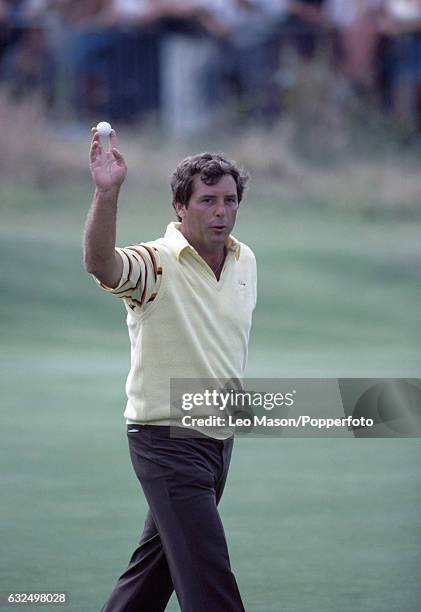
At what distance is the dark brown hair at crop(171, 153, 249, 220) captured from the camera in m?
3.77

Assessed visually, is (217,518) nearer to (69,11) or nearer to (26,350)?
(26,350)

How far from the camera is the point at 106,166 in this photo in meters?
3.52

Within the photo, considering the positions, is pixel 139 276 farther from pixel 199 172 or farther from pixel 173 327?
pixel 199 172

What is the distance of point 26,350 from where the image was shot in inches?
492

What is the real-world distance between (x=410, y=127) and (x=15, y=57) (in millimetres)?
6805

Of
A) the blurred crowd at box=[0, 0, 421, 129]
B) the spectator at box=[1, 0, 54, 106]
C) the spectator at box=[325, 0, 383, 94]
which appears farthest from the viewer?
the spectator at box=[325, 0, 383, 94]

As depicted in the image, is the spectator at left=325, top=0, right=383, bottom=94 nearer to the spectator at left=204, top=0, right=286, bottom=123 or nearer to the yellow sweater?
the spectator at left=204, top=0, right=286, bottom=123

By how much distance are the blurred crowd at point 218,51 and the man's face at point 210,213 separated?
59.4ft

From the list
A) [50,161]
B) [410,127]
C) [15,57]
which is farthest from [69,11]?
[410,127]

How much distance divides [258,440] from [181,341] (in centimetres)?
478

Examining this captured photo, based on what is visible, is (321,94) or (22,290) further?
(321,94)

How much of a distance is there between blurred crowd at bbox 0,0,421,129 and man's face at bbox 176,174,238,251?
18113mm

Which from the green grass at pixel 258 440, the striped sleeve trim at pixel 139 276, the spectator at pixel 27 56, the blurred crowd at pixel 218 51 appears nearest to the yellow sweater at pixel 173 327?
the striped sleeve trim at pixel 139 276

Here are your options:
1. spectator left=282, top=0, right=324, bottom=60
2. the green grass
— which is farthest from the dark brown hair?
spectator left=282, top=0, right=324, bottom=60
